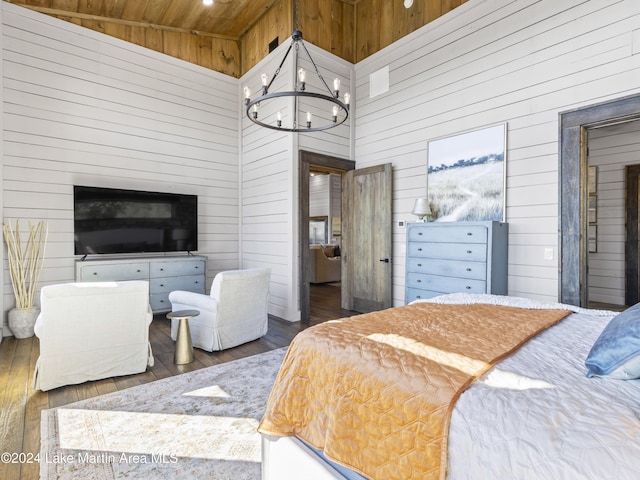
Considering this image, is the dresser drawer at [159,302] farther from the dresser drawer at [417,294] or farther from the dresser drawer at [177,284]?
the dresser drawer at [417,294]

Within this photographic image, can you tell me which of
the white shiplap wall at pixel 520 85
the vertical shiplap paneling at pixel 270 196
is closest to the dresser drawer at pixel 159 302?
the vertical shiplap paneling at pixel 270 196

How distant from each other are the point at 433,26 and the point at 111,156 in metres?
4.65

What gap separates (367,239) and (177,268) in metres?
2.82

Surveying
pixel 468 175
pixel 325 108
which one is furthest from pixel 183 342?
pixel 325 108

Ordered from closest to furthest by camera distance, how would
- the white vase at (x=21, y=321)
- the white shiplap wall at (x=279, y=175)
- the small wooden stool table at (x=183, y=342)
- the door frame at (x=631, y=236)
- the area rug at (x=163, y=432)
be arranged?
the area rug at (x=163, y=432) < the small wooden stool table at (x=183, y=342) < the white vase at (x=21, y=321) < the white shiplap wall at (x=279, y=175) < the door frame at (x=631, y=236)

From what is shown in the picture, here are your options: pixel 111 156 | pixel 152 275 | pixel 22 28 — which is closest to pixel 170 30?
pixel 22 28

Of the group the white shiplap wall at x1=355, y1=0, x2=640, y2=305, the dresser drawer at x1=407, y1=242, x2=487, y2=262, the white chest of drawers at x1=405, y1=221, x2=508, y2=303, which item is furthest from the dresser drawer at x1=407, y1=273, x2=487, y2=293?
the white shiplap wall at x1=355, y1=0, x2=640, y2=305

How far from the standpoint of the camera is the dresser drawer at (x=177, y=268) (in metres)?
4.79

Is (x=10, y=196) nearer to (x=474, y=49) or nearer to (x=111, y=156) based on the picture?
(x=111, y=156)

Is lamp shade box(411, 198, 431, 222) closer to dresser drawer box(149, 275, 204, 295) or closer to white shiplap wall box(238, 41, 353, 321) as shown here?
white shiplap wall box(238, 41, 353, 321)

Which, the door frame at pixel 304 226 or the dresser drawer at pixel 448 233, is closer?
the dresser drawer at pixel 448 233

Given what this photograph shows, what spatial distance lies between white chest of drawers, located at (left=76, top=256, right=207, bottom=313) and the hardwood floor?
17.2 inches

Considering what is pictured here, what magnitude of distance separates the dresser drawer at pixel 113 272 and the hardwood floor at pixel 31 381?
739mm

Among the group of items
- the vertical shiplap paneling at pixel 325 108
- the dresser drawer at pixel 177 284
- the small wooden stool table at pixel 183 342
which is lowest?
the small wooden stool table at pixel 183 342
